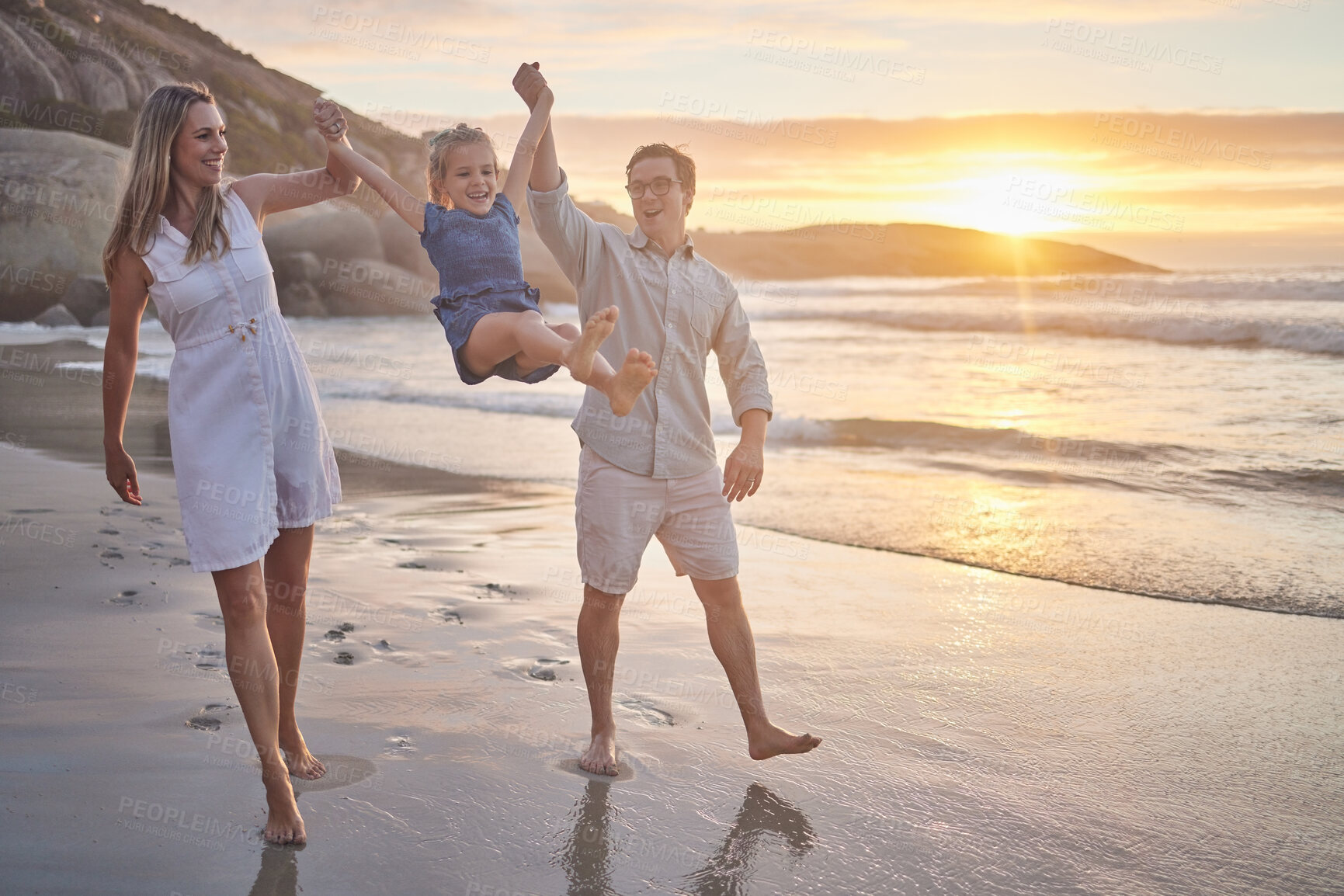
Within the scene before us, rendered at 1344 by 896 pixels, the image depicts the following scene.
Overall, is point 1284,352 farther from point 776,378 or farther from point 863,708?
point 863,708

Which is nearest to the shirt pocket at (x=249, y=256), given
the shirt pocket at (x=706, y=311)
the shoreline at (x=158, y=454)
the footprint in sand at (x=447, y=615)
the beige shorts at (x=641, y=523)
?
the beige shorts at (x=641, y=523)

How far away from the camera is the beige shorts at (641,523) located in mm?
3229

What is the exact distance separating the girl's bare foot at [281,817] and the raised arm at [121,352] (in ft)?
2.81

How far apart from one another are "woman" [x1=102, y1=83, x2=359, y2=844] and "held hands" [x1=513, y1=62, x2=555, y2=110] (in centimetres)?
92

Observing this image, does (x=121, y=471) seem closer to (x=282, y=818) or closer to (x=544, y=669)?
(x=282, y=818)

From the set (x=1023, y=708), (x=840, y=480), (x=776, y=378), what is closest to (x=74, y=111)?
(x=776, y=378)

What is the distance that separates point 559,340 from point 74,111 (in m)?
32.2

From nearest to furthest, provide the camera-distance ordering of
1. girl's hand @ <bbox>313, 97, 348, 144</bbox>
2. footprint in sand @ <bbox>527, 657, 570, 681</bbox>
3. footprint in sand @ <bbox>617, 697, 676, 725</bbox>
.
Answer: girl's hand @ <bbox>313, 97, 348, 144</bbox> → footprint in sand @ <bbox>617, 697, 676, 725</bbox> → footprint in sand @ <bbox>527, 657, 570, 681</bbox>

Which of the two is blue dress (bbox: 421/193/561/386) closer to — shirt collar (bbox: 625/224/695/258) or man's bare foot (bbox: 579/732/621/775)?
shirt collar (bbox: 625/224/695/258)

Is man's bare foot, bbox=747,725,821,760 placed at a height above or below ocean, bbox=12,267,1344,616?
below

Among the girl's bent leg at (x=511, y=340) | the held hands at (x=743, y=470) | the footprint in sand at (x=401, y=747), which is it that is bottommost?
the footprint in sand at (x=401, y=747)

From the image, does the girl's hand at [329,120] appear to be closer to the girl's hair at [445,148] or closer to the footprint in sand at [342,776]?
the girl's hair at [445,148]

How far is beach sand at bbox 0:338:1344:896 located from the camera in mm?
2613

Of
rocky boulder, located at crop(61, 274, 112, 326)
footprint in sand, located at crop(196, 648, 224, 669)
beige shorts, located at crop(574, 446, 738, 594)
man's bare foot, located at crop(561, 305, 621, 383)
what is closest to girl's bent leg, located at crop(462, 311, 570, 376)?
man's bare foot, located at crop(561, 305, 621, 383)
